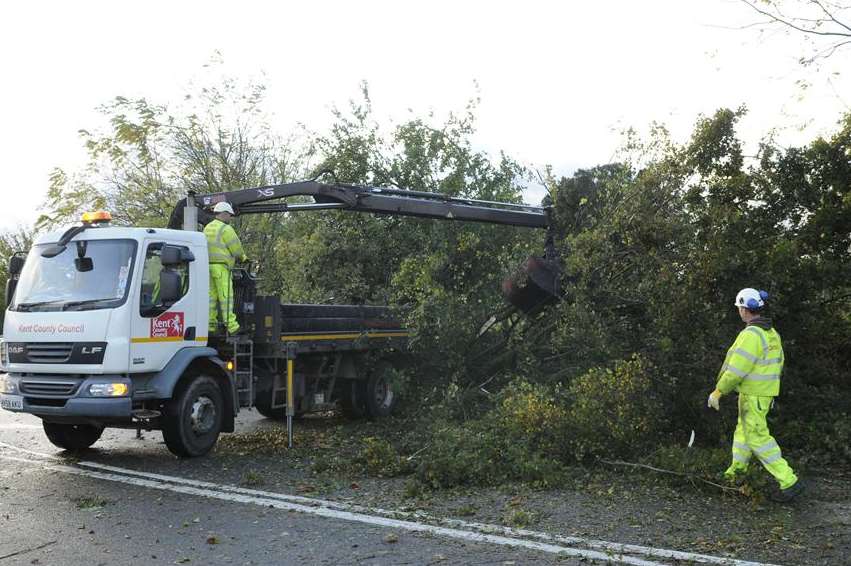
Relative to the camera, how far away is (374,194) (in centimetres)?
1091

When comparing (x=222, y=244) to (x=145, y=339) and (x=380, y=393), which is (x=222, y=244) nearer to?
(x=145, y=339)

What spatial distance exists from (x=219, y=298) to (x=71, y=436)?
2.34 meters

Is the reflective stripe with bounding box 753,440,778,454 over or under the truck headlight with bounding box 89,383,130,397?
under

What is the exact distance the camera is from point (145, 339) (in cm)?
793

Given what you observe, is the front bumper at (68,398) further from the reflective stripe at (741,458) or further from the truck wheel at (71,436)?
the reflective stripe at (741,458)

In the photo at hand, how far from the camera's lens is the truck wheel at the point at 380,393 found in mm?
11156

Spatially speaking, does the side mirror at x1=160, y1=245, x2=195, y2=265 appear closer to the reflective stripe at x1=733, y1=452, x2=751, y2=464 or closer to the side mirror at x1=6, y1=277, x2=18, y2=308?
the side mirror at x1=6, y1=277, x2=18, y2=308

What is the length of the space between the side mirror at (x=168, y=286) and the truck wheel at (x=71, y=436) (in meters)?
2.14

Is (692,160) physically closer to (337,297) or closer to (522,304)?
(522,304)

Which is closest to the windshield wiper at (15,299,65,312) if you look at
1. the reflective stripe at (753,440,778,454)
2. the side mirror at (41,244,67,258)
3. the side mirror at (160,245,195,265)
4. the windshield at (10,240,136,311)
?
the windshield at (10,240,136,311)

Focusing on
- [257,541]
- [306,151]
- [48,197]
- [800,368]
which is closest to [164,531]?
[257,541]

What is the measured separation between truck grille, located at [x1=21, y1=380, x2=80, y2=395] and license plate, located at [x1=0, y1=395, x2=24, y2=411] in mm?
93

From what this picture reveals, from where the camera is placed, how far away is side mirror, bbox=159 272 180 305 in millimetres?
7992

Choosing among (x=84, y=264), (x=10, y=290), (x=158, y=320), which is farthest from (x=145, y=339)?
(x=10, y=290)
